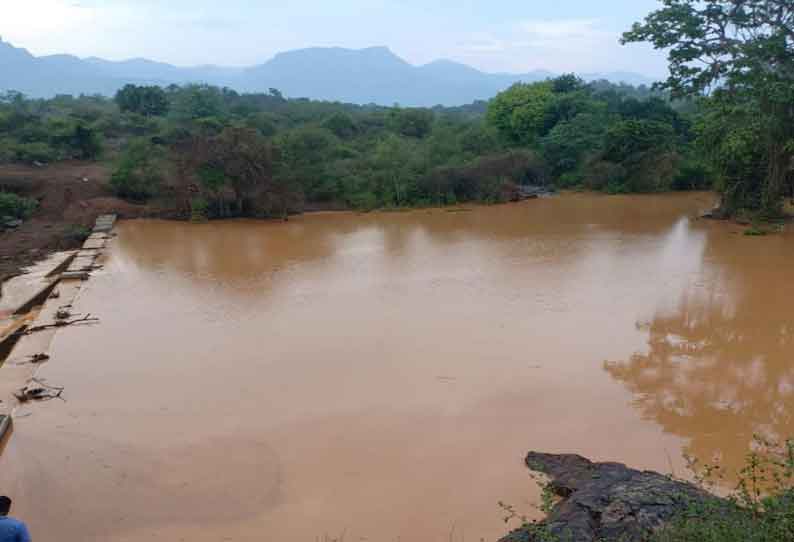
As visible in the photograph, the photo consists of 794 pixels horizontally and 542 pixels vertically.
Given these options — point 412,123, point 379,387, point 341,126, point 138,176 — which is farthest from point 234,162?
point 412,123

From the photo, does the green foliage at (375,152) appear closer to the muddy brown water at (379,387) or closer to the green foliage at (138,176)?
the green foliage at (138,176)

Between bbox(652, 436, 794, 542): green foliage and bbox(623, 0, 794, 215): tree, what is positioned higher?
bbox(623, 0, 794, 215): tree

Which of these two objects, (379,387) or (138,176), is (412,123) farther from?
(379,387)

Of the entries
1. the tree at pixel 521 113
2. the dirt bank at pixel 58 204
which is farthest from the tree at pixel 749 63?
the dirt bank at pixel 58 204

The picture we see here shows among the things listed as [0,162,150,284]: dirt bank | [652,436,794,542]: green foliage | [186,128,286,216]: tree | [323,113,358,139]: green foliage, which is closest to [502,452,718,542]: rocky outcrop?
[652,436,794,542]: green foliage

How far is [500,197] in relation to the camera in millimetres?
19453

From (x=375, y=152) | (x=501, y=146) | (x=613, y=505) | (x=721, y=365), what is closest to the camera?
(x=613, y=505)

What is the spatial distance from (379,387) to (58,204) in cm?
1401

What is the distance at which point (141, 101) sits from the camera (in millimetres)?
30734

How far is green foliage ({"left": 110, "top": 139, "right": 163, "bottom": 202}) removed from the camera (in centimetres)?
1745

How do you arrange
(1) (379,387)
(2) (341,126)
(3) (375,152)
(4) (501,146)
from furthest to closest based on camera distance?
(2) (341,126)
(4) (501,146)
(3) (375,152)
(1) (379,387)

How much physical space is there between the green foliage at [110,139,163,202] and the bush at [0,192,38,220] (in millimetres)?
2356

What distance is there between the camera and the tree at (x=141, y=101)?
30516mm

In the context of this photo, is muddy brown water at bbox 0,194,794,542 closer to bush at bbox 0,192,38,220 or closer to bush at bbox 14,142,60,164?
bush at bbox 0,192,38,220
